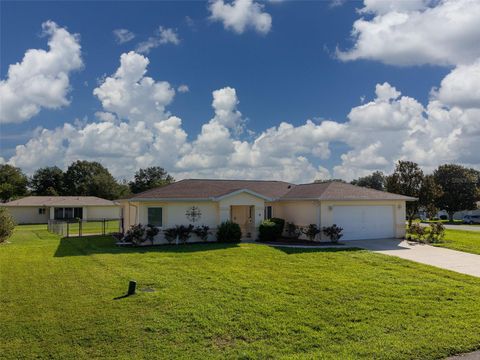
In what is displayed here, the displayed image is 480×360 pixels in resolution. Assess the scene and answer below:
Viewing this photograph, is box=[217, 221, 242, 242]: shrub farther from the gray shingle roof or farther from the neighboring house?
the neighboring house

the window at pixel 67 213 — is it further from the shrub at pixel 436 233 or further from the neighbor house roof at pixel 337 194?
the shrub at pixel 436 233

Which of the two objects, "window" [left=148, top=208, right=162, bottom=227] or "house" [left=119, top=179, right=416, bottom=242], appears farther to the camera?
"house" [left=119, top=179, right=416, bottom=242]

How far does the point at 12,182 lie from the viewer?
7112cm

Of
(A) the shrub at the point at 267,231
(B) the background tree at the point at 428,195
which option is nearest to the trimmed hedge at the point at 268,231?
(A) the shrub at the point at 267,231

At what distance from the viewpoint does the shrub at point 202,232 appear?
862 inches

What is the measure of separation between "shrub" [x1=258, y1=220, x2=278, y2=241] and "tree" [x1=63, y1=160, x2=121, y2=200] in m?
52.4

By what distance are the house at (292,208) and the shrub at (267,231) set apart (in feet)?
1.78

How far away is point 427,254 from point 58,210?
44241 millimetres

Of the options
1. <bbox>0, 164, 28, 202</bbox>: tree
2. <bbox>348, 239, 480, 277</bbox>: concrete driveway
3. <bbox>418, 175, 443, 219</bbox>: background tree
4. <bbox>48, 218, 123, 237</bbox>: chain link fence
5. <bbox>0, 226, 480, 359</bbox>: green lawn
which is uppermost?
<bbox>0, 164, 28, 202</bbox>: tree

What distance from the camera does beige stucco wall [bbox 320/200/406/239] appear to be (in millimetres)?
21906

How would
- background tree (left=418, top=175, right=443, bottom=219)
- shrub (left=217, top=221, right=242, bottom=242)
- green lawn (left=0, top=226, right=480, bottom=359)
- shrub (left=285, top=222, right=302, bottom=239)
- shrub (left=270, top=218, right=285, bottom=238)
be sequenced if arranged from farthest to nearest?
1. background tree (left=418, top=175, right=443, bottom=219)
2. shrub (left=285, top=222, right=302, bottom=239)
3. shrub (left=270, top=218, right=285, bottom=238)
4. shrub (left=217, top=221, right=242, bottom=242)
5. green lawn (left=0, top=226, right=480, bottom=359)

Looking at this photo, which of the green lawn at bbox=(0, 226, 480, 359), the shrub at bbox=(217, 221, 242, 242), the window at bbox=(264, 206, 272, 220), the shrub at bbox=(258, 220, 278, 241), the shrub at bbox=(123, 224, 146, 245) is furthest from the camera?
the window at bbox=(264, 206, 272, 220)

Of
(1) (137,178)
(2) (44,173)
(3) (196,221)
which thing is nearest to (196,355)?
(3) (196,221)

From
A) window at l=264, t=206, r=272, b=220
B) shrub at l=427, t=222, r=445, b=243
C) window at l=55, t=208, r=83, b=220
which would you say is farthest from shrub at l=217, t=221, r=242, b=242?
window at l=55, t=208, r=83, b=220
